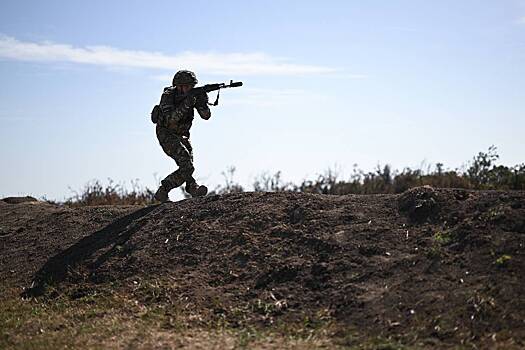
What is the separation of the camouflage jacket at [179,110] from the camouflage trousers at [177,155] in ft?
0.38

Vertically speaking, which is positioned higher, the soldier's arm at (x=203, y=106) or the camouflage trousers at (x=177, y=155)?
the soldier's arm at (x=203, y=106)

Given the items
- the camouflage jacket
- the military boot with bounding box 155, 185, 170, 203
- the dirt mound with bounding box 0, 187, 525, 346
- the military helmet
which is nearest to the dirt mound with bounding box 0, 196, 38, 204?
the dirt mound with bounding box 0, 187, 525, 346

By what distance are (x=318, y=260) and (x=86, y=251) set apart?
3.58 m

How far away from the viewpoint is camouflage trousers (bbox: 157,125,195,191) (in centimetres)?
1155

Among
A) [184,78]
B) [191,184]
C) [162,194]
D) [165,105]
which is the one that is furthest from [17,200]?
[184,78]

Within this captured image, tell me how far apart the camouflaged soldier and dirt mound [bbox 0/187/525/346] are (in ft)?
1.82

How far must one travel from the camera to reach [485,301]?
696cm

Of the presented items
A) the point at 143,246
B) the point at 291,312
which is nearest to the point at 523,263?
the point at 291,312

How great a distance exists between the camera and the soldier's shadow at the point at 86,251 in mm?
9938

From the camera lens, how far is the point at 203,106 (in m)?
11.4

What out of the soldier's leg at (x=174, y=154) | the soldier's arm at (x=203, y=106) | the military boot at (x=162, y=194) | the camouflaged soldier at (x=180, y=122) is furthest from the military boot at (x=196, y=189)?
the soldier's arm at (x=203, y=106)

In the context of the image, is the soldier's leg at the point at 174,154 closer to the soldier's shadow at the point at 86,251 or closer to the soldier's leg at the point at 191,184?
the soldier's leg at the point at 191,184

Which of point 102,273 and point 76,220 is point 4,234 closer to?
point 76,220

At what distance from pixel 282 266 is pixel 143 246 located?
2.29 metres
